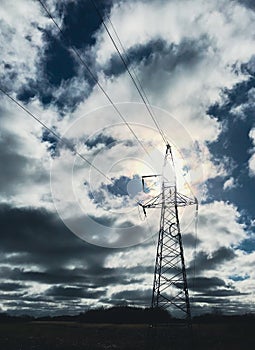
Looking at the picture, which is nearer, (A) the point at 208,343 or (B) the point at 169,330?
(A) the point at 208,343

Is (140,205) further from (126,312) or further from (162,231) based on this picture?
(126,312)

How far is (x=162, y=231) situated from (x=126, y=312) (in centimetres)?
18029

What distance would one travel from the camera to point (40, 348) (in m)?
57.9

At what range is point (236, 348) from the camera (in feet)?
187

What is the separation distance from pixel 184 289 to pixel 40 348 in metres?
39.6

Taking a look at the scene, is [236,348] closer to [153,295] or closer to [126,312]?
[153,295]

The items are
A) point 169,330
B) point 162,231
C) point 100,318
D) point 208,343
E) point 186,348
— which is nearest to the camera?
point 162,231

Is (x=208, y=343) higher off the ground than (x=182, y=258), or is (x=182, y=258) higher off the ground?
(x=182, y=258)

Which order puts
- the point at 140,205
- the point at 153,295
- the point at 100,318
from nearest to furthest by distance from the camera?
the point at 153,295
the point at 140,205
the point at 100,318

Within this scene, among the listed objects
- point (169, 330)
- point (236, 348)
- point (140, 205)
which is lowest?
point (236, 348)

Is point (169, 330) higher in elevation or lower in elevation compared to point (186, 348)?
higher

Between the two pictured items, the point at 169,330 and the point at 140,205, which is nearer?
the point at 140,205

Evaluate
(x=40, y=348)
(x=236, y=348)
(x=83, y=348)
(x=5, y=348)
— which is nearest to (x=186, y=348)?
(x=236, y=348)

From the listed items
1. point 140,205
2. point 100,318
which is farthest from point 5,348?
point 100,318
